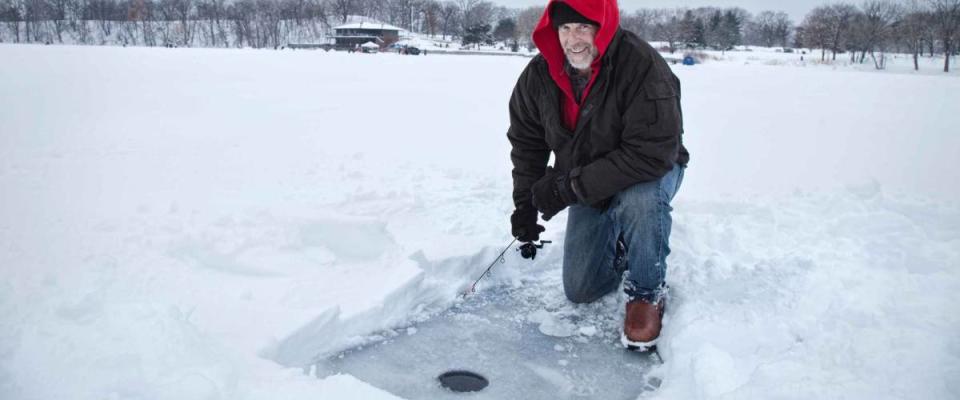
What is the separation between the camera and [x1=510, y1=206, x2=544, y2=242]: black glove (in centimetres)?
A: 292

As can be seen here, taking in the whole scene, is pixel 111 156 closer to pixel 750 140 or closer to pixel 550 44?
pixel 550 44

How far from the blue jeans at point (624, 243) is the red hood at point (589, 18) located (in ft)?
1.79

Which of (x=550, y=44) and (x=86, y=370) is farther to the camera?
(x=550, y=44)

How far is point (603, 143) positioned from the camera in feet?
8.18

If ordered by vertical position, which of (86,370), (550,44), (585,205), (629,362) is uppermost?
(550,44)

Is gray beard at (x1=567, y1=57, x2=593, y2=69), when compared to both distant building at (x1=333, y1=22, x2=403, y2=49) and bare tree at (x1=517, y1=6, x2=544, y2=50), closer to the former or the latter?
distant building at (x1=333, y1=22, x2=403, y2=49)

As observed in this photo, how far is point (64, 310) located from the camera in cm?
228

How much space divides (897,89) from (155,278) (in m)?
11.9

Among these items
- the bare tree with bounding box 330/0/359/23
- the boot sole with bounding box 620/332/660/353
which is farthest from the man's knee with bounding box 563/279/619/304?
the bare tree with bounding box 330/0/359/23

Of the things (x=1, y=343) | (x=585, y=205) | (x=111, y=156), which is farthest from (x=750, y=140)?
(x=1, y=343)

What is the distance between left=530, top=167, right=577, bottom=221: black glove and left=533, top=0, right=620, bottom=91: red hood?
0.39 m

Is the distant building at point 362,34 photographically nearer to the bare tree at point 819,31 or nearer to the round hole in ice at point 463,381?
the bare tree at point 819,31

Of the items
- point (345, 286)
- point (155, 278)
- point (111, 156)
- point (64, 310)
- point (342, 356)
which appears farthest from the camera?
point (111, 156)

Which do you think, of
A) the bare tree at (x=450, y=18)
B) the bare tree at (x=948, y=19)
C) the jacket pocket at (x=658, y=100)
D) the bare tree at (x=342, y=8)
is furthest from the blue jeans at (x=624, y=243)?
the bare tree at (x=450, y=18)
